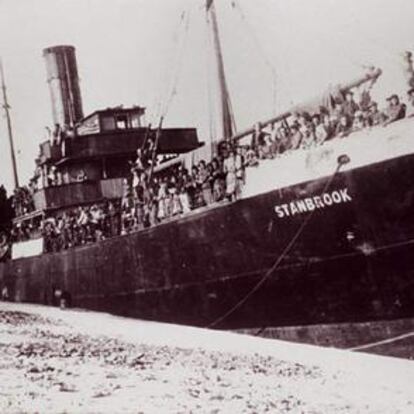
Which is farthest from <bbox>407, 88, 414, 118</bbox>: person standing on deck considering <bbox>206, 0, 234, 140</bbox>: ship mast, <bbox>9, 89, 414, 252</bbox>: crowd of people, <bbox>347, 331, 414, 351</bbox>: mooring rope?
<bbox>206, 0, 234, 140</bbox>: ship mast

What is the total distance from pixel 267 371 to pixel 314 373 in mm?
522

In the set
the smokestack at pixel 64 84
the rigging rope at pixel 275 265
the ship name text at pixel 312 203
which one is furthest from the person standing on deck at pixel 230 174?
the smokestack at pixel 64 84

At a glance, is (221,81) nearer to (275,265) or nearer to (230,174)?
(230,174)

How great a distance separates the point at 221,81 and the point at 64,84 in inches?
348

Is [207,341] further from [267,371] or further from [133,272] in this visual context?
[133,272]

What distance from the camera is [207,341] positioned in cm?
1108

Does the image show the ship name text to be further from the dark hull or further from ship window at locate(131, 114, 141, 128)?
ship window at locate(131, 114, 141, 128)

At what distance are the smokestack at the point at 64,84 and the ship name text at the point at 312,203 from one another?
1107 centimetres

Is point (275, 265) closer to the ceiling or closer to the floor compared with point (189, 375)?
closer to the ceiling

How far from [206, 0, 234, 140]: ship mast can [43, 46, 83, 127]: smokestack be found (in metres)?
7.97

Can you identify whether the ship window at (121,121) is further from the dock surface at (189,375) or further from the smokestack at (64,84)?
the dock surface at (189,375)

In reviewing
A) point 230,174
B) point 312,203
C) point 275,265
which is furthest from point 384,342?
point 230,174

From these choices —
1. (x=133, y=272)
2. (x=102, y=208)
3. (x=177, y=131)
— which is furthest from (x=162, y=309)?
(x=177, y=131)

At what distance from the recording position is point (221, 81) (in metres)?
13.4
